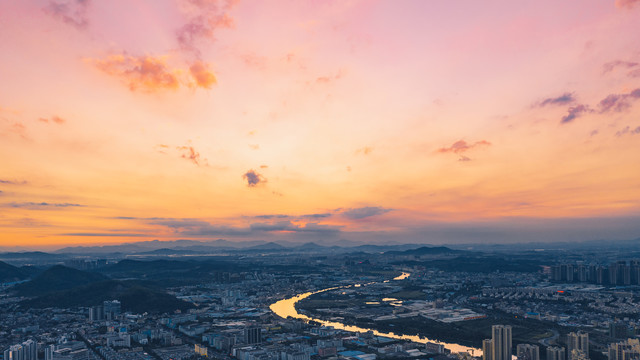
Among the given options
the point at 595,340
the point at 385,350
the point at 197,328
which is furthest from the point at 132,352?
the point at 595,340

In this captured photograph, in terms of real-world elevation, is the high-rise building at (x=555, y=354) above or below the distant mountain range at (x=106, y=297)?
above

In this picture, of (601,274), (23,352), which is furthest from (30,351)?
(601,274)

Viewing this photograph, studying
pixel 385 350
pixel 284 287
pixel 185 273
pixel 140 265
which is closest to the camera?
pixel 385 350

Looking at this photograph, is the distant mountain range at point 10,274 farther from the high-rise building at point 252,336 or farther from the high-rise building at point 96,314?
the high-rise building at point 252,336

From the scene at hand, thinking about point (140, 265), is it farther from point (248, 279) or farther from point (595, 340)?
point (595, 340)

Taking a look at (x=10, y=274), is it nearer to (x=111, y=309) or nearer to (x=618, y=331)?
(x=111, y=309)

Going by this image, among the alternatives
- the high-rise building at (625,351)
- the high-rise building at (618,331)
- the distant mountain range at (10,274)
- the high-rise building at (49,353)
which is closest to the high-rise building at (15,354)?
the high-rise building at (49,353)

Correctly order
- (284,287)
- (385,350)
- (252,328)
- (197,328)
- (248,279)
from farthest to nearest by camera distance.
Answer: (248,279) < (284,287) < (197,328) < (252,328) < (385,350)

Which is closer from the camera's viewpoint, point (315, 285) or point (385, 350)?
point (385, 350)
